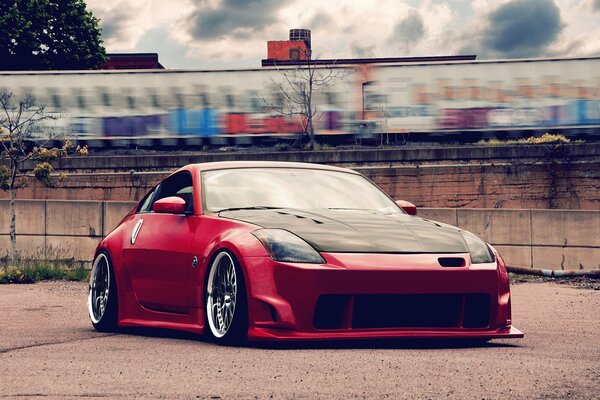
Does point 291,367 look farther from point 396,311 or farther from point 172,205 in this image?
point 172,205

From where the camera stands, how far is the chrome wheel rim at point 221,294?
6795 millimetres

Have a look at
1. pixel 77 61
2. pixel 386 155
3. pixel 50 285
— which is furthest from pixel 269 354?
pixel 77 61

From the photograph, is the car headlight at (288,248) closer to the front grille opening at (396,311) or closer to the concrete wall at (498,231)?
the front grille opening at (396,311)

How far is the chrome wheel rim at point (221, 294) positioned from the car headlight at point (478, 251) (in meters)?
1.43

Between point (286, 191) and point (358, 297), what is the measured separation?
1355 millimetres

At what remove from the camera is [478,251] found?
6.96 m

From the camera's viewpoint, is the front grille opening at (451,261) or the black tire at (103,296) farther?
the black tire at (103,296)

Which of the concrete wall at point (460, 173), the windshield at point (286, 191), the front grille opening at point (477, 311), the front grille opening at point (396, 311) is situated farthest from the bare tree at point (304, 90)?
the front grille opening at point (396, 311)

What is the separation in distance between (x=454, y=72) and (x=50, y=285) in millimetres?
33709

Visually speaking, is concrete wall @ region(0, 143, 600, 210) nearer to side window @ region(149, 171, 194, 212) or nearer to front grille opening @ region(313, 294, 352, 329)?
side window @ region(149, 171, 194, 212)

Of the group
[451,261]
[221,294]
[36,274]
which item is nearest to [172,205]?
[221,294]

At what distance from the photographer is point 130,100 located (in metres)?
47.4

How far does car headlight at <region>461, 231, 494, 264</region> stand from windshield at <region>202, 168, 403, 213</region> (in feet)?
2.87

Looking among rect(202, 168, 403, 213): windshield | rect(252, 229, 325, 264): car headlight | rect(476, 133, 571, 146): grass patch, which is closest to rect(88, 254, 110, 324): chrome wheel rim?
rect(202, 168, 403, 213): windshield
